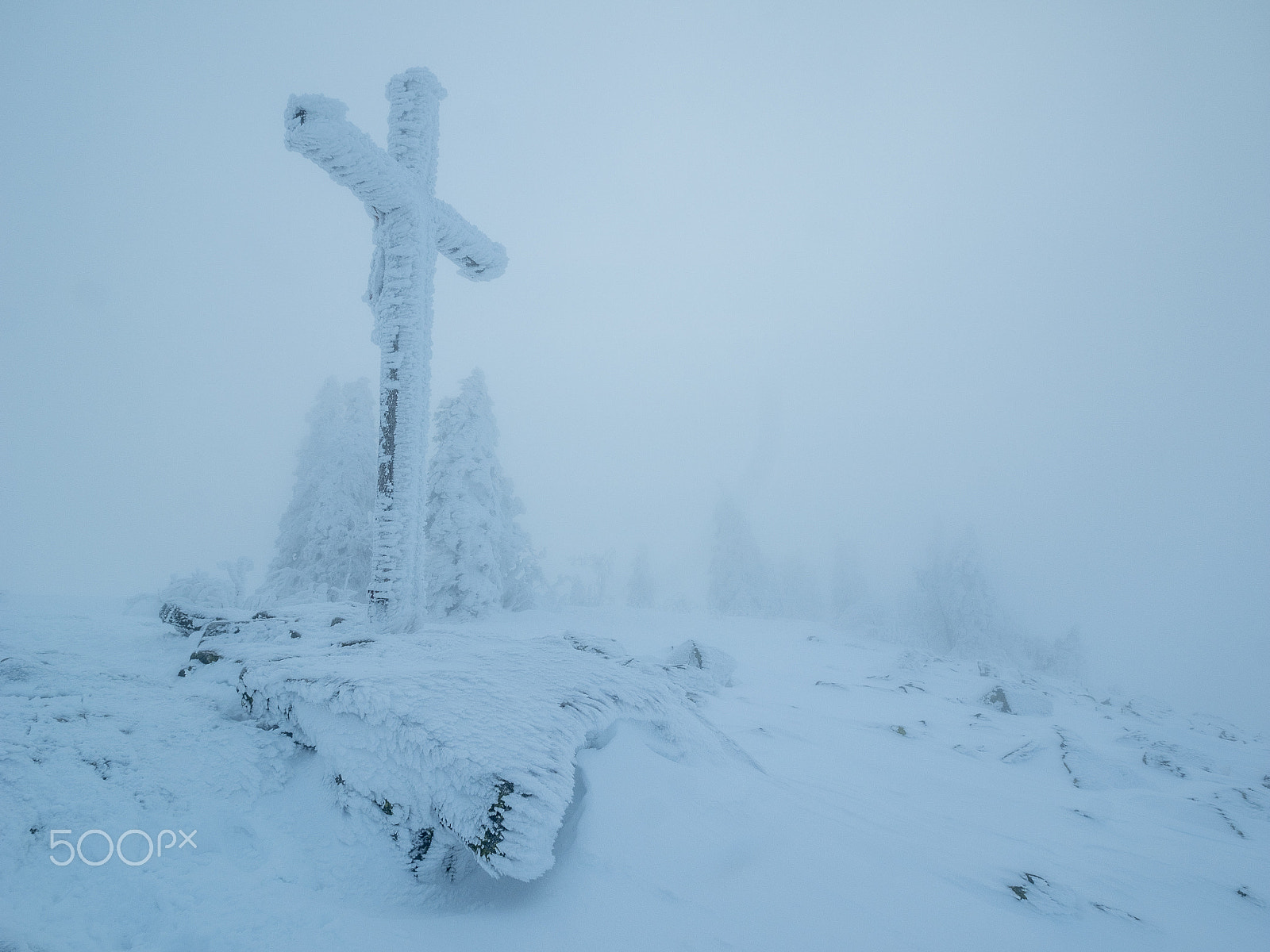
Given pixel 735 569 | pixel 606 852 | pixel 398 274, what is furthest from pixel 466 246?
pixel 735 569

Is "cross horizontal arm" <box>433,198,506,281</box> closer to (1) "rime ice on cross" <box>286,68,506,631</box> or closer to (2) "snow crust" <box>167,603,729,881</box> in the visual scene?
(1) "rime ice on cross" <box>286,68,506,631</box>

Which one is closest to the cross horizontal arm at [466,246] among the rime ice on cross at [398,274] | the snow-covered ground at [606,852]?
the rime ice on cross at [398,274]

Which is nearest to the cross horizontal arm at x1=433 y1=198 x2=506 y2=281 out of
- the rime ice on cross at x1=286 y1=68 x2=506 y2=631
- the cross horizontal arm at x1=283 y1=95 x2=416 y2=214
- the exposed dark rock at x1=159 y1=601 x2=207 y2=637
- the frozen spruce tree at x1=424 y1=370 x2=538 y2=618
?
the rime ice on cross at x1=286 y1=68 x2=506 y2=631

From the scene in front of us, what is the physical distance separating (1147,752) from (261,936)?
9.53 meters

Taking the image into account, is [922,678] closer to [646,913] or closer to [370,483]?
[646,913]

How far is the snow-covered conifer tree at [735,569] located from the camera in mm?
35406

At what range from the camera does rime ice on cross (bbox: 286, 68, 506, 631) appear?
611 cm

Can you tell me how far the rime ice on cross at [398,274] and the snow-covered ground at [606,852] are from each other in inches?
85.4

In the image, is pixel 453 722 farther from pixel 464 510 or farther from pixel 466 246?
pixel 464 510

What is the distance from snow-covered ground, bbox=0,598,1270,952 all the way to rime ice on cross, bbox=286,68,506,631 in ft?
7.12

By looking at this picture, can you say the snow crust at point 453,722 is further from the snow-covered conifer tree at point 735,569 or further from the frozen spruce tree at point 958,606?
the frozen spruce tree at point 958,606

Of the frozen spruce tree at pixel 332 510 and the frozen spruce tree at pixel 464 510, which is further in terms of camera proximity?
the frozen spruce tree at pixel 332 510

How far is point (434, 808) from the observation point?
2.54 metres

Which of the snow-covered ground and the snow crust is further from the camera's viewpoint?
the snow crust
